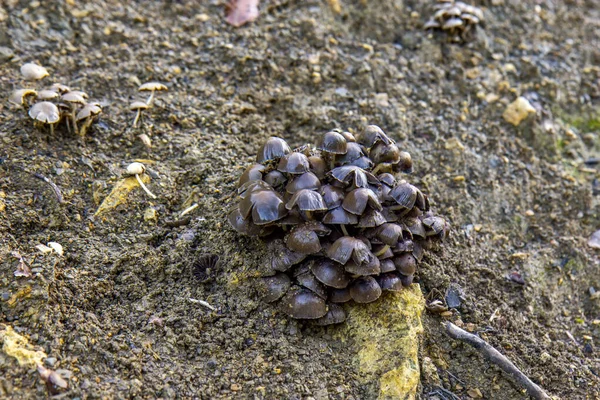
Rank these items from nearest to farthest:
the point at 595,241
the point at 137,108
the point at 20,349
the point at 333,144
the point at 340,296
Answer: the point at 20,349 → the point at 340,296 → the point at 333,144 → the point at 137,108 → the point at 595,241

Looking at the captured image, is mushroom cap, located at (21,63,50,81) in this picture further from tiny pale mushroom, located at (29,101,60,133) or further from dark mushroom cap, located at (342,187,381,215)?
dark mushroom cap, located at (342,187,381,215)

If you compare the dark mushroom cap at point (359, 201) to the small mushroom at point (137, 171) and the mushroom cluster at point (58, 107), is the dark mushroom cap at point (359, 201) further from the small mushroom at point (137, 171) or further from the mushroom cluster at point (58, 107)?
the mushroom cluster at point (58, 107)

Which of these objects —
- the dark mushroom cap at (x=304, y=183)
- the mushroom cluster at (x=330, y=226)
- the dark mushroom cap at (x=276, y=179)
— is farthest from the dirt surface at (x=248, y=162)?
the dark mushroom cap at (x=304, y=183)

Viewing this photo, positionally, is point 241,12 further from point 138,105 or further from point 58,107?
point 58,107

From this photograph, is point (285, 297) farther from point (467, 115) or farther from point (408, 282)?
point (467, 115)

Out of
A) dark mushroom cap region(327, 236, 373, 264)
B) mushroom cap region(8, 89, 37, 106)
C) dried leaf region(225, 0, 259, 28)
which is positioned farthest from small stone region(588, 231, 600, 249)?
mushroom cap region(8, 89, 37, 106)

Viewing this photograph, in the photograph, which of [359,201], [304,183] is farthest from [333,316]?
[304,183]
